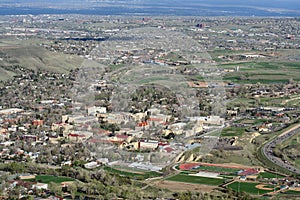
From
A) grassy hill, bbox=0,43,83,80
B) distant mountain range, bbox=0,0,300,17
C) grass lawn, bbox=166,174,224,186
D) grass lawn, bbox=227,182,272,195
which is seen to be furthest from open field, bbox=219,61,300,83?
distant mountain range, bbox=0,0,300,17

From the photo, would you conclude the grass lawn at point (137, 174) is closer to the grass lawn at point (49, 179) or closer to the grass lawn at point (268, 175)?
the grass lawn at point (49, 179)

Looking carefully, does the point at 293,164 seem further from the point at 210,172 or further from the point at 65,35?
the point at 65,35

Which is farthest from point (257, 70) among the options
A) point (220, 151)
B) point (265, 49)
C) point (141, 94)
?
point (220, 151)

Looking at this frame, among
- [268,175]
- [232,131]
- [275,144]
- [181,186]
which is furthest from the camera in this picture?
[232,131]

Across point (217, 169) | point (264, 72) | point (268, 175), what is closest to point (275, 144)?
point (268, 175)

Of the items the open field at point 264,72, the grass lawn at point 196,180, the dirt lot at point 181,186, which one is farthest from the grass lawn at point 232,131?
the open field at point 264,72

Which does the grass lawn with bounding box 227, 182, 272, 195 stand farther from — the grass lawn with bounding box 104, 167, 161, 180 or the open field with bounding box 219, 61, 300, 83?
the open field with bounding box 219, 61, 300, 83

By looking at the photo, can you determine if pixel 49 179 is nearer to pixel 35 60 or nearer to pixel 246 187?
pixel 246 187
